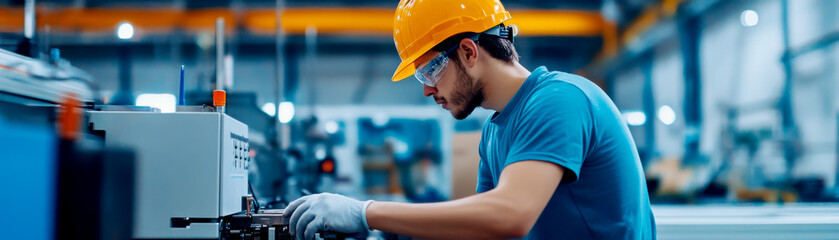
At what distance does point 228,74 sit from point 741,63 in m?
4.00

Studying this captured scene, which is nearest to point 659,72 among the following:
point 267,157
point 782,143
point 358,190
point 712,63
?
point 712,63

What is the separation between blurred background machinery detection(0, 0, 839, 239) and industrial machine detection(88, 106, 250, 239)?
29 mm

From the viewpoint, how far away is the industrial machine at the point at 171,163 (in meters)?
0.86

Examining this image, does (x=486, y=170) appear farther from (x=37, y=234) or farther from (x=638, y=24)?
(x=638, y=24)

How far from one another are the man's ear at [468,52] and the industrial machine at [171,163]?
440 millimetres

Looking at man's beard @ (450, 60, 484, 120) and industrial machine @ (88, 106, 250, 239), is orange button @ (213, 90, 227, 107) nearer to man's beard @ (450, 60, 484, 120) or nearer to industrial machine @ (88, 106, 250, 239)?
industrial machine @ (88, 106, 250, 239)

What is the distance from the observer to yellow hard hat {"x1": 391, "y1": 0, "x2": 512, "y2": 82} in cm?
100

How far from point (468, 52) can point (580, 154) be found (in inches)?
11.7

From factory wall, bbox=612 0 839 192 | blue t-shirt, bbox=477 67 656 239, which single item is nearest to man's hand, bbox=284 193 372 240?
blue t-shirt, bbox=477 67 656 239

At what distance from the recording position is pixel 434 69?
1037 mm

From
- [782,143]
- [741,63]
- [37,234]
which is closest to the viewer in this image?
[37,234]

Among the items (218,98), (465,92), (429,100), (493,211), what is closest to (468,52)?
(465,92)

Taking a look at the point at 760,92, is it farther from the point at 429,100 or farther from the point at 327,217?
the point at 327,217

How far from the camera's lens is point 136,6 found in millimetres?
4562
